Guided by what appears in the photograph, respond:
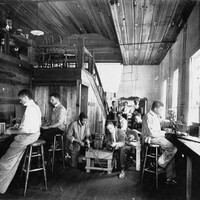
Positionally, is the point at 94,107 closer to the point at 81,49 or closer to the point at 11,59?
the point at 81,49

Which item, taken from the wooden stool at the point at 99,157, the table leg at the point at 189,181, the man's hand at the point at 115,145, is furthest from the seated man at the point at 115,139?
the table leg at the point at 189,181

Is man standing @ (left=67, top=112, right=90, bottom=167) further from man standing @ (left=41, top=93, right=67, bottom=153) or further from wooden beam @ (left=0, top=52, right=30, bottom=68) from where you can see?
wooden beam @ (left=0, top=52, right=30, bottom=68)

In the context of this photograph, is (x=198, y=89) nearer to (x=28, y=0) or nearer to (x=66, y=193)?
(x=66, y=193)

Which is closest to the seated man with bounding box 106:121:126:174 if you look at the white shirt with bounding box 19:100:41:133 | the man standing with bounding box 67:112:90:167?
the man standing with bounding box 67:112:90:167

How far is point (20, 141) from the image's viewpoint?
373cm

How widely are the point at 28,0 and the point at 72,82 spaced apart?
2.97 m

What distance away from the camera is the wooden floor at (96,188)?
3779mm

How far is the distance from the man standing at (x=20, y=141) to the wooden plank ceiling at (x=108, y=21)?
3109 millimetres

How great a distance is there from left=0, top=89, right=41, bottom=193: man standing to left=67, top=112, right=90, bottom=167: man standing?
1.75m

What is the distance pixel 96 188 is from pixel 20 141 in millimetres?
1944

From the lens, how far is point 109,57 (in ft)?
44.0

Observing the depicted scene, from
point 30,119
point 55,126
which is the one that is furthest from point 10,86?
point 30,119

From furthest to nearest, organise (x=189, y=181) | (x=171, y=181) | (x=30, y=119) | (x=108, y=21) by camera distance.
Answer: (x=108, y=21)
(x=171, y=181)
(x=30, y=119)
(x=189, y=181)

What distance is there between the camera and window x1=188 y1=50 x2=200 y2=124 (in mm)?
5445
